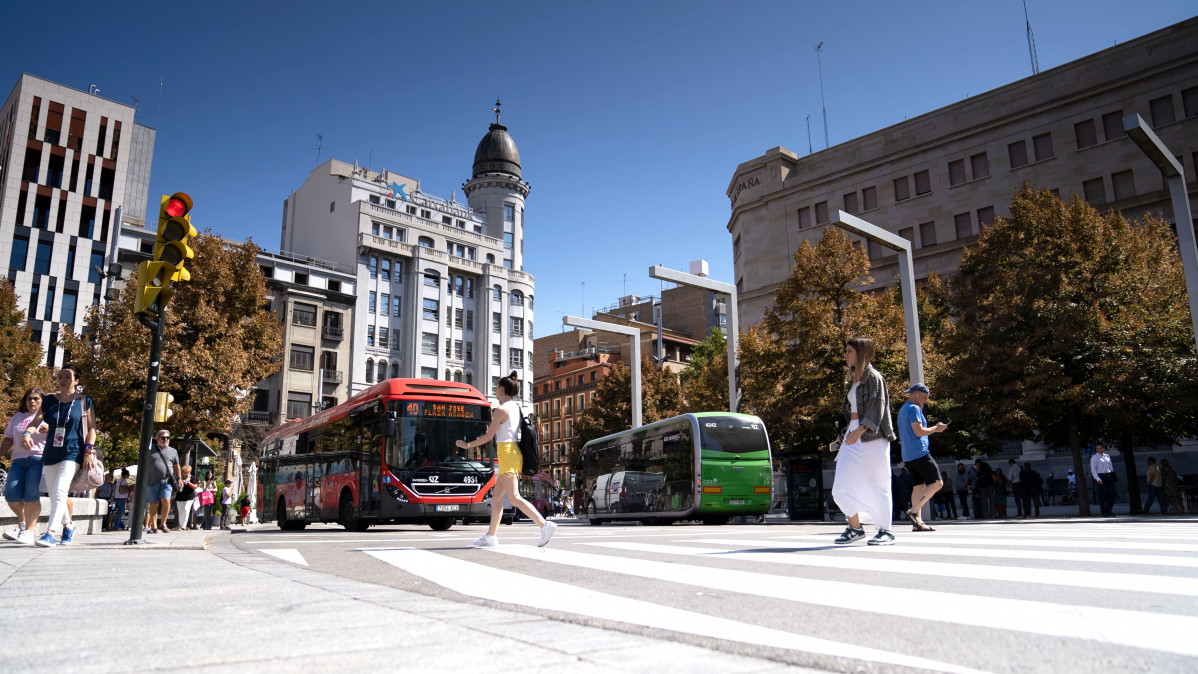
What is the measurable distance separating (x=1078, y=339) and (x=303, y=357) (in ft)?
161

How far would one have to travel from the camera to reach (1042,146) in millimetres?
42000

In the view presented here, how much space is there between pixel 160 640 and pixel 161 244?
280 inches

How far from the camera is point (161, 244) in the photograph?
8.90 meters

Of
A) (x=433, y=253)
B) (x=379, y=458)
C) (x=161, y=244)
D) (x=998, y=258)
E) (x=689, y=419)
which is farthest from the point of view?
(x=433, y=253)

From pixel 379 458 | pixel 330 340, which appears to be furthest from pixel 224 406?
pixel 330 340

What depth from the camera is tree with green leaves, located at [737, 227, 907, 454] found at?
27484mm

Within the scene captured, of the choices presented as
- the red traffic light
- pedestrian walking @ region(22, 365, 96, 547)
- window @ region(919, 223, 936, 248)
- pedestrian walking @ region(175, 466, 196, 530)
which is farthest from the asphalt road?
window @ region(919, 223, 936, 248)

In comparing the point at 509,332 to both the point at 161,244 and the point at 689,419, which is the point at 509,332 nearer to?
the point at 689,419

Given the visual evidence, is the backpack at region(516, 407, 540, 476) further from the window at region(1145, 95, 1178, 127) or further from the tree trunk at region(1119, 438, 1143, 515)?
the window at region(1145, 95, 1178, 127)

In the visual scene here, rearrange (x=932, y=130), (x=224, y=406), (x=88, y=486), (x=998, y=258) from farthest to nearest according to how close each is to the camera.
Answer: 1. (x=932, y=130)
2. (x=998, y=258)
3. (x=224, y=406)
4. (x=88, y=486)

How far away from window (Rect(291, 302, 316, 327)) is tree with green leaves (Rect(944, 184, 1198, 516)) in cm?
4529

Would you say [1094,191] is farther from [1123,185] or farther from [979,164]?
[979,164]

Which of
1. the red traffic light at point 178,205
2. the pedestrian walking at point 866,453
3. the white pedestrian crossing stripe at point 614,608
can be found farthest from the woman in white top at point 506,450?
the red traffic light at point 178,205

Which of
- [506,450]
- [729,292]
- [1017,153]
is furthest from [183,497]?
[1017,153]
